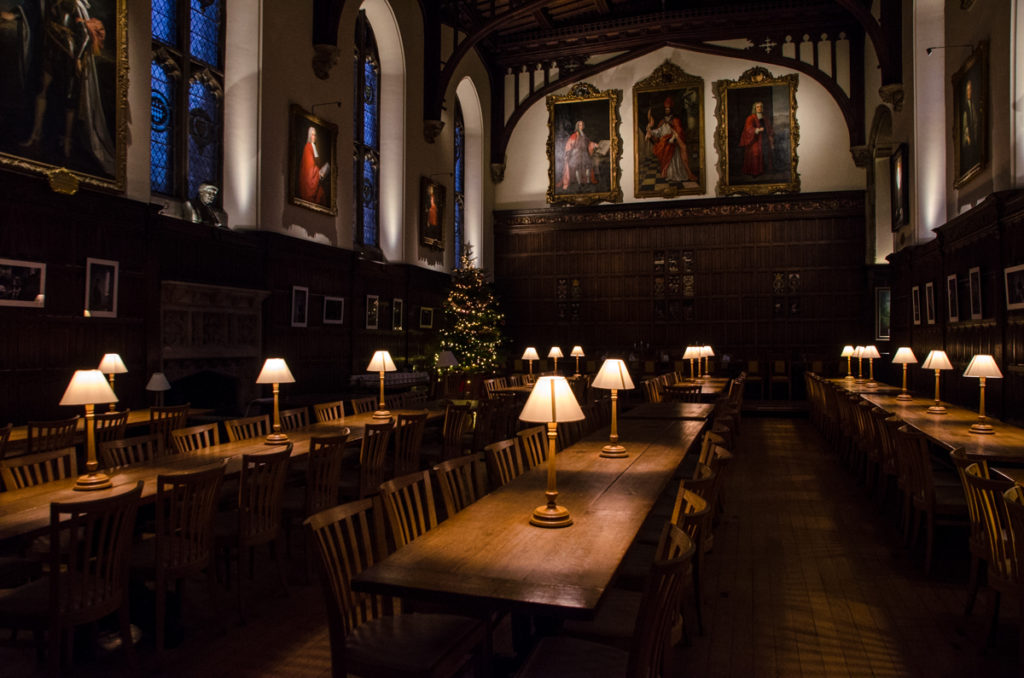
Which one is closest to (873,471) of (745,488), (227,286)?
(745,488)

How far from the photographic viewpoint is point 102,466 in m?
4.53

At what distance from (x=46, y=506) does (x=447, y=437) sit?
12.3ft

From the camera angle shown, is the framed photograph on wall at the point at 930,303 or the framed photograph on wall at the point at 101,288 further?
the framed photograph on wall at the point at 930,303

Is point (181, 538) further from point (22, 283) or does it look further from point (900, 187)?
point (900, 187)

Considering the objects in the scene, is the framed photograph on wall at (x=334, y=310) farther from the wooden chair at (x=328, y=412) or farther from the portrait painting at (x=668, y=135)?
the portrait painting at (x=668, y=135)

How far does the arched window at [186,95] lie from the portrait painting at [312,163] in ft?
3.72

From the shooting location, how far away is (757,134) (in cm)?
1703

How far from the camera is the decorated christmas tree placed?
15.0 metres

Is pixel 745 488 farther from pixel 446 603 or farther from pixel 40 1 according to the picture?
pixel 40 1

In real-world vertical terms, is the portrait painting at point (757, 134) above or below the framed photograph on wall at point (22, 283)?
above

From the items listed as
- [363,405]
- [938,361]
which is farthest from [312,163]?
[938,361]

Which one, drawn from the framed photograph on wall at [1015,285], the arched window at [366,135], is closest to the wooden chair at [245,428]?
the arched window at [366,135]

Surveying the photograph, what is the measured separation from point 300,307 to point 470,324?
503 centimetres

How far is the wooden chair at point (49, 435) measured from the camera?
18.1 feet
